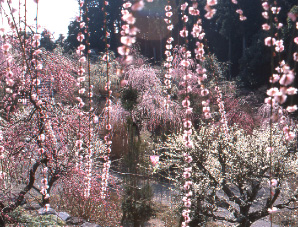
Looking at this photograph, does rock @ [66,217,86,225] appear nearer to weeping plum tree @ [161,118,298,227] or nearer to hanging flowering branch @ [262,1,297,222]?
weeping plum tree @ [161,118,298,227]

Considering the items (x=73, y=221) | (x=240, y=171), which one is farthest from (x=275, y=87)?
(x=73, y=221)

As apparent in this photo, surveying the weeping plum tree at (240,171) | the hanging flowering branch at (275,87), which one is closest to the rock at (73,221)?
the weeping plum tree at (240,171)

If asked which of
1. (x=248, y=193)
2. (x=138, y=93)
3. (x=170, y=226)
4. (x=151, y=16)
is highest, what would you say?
(x=151, y=16)

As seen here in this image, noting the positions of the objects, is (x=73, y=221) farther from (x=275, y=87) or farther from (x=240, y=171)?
(x=275, y=87)

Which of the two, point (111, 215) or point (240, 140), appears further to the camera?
point (111, 215)

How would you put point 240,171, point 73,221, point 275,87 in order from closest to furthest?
point 275,87 → point 240,171 → point 73,221

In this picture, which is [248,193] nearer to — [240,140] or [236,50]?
[240,140]

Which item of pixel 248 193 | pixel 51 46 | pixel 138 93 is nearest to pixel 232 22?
pixel 138 93

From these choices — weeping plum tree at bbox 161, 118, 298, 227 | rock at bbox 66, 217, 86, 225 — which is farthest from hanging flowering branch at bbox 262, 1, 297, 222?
rock at bbox 66, 217, 86, 225

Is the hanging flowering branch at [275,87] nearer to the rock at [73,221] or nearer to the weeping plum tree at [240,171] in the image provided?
the weeping plum tree at [240,171]

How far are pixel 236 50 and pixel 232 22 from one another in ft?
6.77

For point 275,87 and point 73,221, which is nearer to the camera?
point 275,87

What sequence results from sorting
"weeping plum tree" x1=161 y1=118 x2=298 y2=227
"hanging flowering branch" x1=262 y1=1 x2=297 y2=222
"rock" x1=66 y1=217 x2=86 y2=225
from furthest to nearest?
1. "rock" x1=66 y1=217 x2=86 y2=225
2. "weeping plum tree" x1=161 y1=118 x2=298 y2=227
3. "hanging flowering branch" x1=262 y1=1 x2=297 y2=222

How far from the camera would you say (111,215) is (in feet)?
16.8
